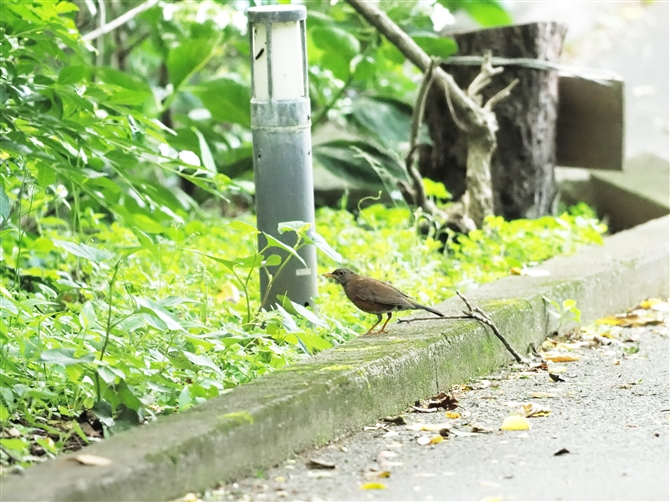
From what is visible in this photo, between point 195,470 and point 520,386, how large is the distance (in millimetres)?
1700

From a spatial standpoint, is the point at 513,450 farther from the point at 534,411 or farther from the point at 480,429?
the point at 534,411

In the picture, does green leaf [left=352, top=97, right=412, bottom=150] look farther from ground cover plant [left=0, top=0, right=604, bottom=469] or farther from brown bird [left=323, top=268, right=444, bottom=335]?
brown bird [left=323, top=268, right=444, bottom=335]

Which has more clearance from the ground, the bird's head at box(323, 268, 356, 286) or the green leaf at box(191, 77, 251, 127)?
the green leaf at box(191, 77, 251, 127)

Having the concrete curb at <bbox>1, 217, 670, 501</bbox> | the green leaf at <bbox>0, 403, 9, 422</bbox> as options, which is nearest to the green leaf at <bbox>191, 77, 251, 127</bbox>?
the concrete curb at <bbox>1, 217, 670, 501</bbox>

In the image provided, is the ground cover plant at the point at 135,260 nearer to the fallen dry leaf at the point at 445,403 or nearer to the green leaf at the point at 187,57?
the green leaf at the point at 187,57

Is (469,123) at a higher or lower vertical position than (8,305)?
higher

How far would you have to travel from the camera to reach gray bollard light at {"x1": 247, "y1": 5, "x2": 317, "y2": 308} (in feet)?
13.5

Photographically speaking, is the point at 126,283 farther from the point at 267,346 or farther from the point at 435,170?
the point at 435,170

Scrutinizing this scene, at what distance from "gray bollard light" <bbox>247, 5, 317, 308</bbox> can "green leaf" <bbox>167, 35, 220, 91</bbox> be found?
282cm

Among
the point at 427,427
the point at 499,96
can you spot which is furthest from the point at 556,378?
the point at 499,96

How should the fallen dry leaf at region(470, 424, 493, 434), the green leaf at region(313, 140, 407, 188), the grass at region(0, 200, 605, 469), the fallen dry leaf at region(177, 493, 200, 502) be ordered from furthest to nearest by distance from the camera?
the green leaf at region(313, 140, 407, 188)
the fallen dry leaf at region(470, 424, 493, 434)
the grass at region(0, 200, 605, 469)
the fallen dry leaf at region(177, 493, 200, 502)

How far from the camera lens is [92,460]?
247cm

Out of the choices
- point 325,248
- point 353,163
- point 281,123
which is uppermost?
point 281,123

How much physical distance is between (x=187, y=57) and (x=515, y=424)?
4.35 metres
